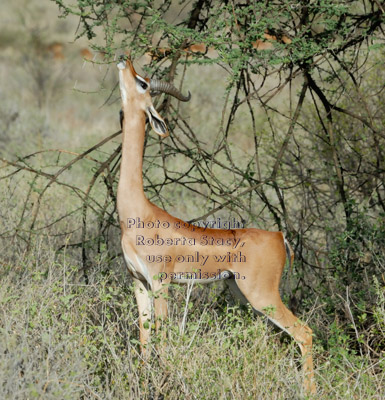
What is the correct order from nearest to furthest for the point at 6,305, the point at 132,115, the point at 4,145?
the point at 132,115 → the point at 6,305 → the point at 4,145

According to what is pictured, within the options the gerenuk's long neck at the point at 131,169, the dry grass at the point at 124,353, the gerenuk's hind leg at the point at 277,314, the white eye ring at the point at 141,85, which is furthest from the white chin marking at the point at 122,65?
the gerenuk's hind leg at the point at 277,314

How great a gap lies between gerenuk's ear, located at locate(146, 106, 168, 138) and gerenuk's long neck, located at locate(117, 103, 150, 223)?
0.05 metres

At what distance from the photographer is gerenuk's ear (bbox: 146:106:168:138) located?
13.7ft

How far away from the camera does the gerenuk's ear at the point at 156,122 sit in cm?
418

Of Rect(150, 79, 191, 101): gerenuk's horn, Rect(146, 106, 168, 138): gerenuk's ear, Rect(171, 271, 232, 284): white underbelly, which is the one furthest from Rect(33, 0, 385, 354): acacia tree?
Rect(171, 271, 232, 284): white underbelly

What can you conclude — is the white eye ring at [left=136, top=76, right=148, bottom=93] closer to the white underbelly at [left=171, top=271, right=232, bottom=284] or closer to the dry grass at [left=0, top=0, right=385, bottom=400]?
the dry grass at [left=0, top=0, right=385, bottom=400]

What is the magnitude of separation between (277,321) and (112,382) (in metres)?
1.16

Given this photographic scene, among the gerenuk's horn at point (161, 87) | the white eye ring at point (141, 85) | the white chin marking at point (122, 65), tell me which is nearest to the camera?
the white chin marking at point (122, 65)

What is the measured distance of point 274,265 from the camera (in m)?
4.35

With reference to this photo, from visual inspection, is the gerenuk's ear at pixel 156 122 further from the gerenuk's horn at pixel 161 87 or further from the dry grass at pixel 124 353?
the dry grass at pixel 124 353

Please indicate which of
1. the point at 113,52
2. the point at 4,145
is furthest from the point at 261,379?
the point at 4,145

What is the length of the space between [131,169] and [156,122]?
340 millimetres

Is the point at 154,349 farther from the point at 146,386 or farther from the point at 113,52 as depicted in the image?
the point at 113,52

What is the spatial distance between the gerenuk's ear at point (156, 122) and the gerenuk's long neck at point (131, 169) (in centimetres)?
5
